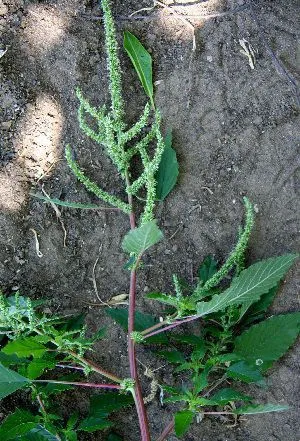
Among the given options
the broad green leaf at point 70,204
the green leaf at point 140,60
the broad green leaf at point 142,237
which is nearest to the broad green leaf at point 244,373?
the broad green leaf at point 142,237

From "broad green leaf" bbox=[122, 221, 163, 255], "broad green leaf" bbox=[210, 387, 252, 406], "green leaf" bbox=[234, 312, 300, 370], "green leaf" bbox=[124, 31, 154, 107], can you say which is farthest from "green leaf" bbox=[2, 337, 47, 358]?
→ "green leaf" bbox=[124, 31, 154, 107]

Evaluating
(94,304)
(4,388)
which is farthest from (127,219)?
(4,388)

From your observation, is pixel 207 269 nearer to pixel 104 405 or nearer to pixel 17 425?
pixel 104 405

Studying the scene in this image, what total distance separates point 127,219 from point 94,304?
1.04 ft

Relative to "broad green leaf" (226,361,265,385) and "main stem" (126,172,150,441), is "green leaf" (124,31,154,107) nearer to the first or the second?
"main stem" (126,172,150,441)

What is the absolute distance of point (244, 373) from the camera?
6.01 feet

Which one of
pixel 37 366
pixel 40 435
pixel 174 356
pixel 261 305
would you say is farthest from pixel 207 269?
pixel 40 435

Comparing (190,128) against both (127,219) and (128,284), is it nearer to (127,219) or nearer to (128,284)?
(127,219)

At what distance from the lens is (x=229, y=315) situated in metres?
1.99

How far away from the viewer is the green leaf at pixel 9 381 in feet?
5.78

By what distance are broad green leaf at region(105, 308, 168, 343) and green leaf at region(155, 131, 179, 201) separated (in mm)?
394

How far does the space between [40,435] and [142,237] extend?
2.41ft

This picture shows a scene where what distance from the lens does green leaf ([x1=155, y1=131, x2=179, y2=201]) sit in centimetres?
210

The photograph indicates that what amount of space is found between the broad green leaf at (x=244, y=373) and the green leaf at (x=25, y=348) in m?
0.55
